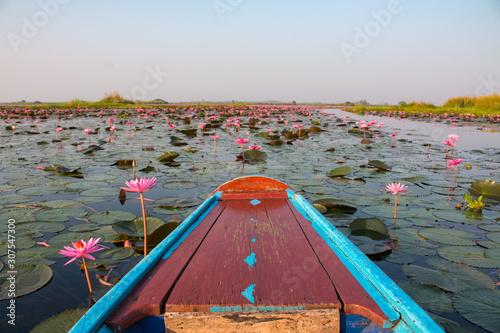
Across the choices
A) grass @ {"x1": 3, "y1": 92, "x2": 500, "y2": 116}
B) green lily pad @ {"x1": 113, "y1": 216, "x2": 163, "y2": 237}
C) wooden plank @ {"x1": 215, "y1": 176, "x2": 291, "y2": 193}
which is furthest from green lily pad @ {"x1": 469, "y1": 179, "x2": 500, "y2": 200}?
grass @ {"x1": 3, "y1": 92, "x2": 500, "y2": 116}

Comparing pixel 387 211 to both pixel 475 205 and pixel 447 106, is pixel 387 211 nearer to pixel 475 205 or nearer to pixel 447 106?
pixel 475 205

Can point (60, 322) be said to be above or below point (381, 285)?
below

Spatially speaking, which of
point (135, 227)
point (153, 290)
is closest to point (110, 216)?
point (135, 227)

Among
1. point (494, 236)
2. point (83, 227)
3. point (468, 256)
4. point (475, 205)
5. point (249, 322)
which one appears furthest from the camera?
point (475, 205)

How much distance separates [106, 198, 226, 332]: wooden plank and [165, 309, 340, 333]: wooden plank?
7cm

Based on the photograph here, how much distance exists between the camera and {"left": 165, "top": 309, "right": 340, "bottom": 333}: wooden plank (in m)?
0.81

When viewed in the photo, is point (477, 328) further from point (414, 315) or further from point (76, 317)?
point (76, 317)

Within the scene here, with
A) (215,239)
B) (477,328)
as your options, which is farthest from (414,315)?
(215,239)

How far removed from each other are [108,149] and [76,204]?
3.20 m

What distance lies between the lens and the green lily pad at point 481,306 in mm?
1170

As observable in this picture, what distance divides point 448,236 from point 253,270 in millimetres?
1632

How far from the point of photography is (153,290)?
0.92 meters

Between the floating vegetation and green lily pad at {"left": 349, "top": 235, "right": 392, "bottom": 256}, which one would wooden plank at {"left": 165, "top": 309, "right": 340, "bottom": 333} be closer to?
the floating vegetation

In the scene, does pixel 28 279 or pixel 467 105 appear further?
pixel 467 105
